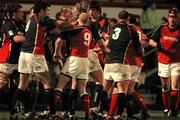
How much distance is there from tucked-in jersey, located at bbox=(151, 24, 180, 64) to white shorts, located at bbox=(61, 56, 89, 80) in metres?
2.59

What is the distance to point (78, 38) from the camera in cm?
1088

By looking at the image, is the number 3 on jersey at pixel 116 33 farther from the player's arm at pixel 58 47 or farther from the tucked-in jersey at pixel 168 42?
the tucked-in jersey at pixel 168 42

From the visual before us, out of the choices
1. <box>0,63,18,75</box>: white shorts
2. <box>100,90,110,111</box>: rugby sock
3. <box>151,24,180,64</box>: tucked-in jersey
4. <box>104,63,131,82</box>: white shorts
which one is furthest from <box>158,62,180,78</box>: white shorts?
<box>0,63,18,75</box>: white shorts

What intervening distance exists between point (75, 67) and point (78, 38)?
1.68 ft

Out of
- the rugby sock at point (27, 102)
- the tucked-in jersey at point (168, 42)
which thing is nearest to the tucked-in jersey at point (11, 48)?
the rugby sock at point (27, 102)

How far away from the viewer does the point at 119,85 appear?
1092 cm

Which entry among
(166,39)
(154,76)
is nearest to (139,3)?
(154,76)

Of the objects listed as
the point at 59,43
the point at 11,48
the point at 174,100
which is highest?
the point at 59,43

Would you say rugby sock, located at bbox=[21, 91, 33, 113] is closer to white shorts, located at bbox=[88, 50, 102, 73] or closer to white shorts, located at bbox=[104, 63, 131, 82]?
white shorts, located at bbox=[88, 50, 102, 73]

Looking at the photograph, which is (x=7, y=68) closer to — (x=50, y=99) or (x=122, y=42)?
(x=50, y=99)

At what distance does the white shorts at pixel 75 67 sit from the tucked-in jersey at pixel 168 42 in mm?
2594

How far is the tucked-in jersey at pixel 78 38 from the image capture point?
10852 mm

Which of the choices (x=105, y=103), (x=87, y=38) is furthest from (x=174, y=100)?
(x=87, y=38)

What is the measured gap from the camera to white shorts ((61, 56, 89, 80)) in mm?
10859
